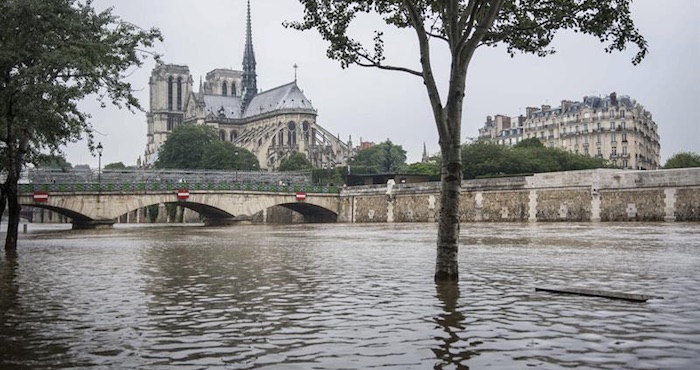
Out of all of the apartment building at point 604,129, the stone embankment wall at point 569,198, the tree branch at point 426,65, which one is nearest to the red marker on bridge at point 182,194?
the stone embankment wall at point 569,198

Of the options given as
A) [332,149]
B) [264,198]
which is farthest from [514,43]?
[332,149]

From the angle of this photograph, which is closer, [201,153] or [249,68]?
[201,153]

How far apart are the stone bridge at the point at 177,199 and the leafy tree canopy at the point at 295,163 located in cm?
4096

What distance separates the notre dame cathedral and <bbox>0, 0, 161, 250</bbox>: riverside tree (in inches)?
4120

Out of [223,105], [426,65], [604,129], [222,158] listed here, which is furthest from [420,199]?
[223,105]

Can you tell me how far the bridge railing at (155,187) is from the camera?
58.9 m

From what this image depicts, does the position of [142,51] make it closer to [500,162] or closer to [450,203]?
[450,203]

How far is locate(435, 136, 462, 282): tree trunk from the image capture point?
40.0ft

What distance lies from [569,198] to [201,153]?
89.9 meters

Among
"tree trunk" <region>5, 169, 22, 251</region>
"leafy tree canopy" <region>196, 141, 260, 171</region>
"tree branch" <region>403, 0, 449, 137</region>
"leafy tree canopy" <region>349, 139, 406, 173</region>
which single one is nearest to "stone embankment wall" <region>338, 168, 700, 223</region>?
"tree branch" <region>403, 0, 449, 137</region>

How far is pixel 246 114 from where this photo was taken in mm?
176500

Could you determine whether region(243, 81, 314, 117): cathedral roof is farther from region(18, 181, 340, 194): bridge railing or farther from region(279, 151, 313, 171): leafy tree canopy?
region(18, 181, 340, 194): bridge railing

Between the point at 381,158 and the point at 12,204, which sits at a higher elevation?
the point at 381,158

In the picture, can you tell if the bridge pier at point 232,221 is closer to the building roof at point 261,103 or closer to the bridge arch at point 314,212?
the bridge arch at point 314,212
